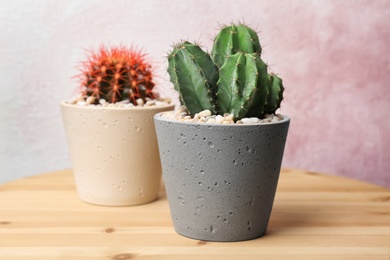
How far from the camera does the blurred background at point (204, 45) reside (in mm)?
1993

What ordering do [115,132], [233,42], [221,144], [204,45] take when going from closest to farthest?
[221,144] < [233,42] < [115,132] < [204,45]

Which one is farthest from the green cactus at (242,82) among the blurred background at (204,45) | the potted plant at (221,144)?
the blurred background at (204,45)

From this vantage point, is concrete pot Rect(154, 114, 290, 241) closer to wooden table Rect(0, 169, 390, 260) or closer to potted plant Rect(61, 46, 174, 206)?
wooden table Rect(0, 169, 390, 260)

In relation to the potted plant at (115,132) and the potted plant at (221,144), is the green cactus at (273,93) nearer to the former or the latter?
the potted plant at (221,144)

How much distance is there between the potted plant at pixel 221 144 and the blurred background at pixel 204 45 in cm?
86

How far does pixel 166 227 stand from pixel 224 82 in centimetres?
27

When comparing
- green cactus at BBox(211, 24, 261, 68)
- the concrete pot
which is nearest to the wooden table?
the concrete pot

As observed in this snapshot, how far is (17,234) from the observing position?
110 cm

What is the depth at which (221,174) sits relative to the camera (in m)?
1.04

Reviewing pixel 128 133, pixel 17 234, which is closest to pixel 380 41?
pixel 128 133

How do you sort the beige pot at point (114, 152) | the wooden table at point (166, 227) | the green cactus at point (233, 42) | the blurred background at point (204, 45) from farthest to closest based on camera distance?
the blurred background at point (204, 45)
the beige pot at point (114, 152)
the green cactus at point (233, 42)
the wooden table at point (166, 227)

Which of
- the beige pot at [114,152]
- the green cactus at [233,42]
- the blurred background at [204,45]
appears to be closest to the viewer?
the green cactus at [233,42]

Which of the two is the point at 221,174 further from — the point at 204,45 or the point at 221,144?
the point at 204,45

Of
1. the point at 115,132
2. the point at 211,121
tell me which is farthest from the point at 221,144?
the point at 115,132
